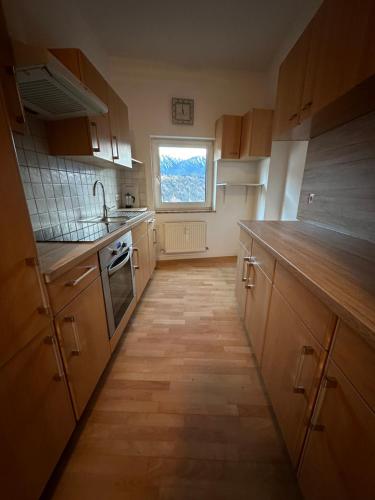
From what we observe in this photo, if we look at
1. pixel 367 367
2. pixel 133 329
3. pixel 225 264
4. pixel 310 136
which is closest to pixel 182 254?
pixel 225 264

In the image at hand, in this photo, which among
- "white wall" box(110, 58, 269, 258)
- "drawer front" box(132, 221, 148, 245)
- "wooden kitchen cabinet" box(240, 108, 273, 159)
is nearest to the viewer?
"drawer front" box(132, 221, 148, 245)

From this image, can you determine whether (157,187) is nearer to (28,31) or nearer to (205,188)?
(205,188)

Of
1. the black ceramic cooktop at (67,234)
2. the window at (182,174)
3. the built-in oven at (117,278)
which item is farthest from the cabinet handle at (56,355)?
the window at (182,174)

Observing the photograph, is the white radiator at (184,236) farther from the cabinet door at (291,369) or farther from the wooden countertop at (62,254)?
the cabinet door at (291,369)

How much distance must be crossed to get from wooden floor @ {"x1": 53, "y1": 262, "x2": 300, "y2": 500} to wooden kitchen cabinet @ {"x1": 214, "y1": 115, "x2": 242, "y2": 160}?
2292mm

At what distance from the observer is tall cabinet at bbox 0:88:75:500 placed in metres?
0.59

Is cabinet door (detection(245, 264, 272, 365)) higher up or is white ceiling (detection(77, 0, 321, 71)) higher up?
white ceiling (detection(77, 0, 321, 71))

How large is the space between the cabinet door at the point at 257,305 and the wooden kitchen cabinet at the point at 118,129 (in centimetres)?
172

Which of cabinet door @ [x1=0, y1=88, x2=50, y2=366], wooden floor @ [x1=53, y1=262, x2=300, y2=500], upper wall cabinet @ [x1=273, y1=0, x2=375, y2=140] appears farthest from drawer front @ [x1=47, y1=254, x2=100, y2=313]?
upper wall cabinet @ [x1=273, y1=0, x2=375, y2=140]

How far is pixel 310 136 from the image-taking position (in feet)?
5.48

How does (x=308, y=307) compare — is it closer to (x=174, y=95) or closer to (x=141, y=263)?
(x=141, y=263)

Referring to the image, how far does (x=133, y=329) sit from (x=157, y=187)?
222 cm

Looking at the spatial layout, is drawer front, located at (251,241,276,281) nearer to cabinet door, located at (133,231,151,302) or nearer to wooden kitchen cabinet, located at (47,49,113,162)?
cabinet door, located at (133,231,151,302)

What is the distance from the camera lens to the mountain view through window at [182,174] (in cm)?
309
